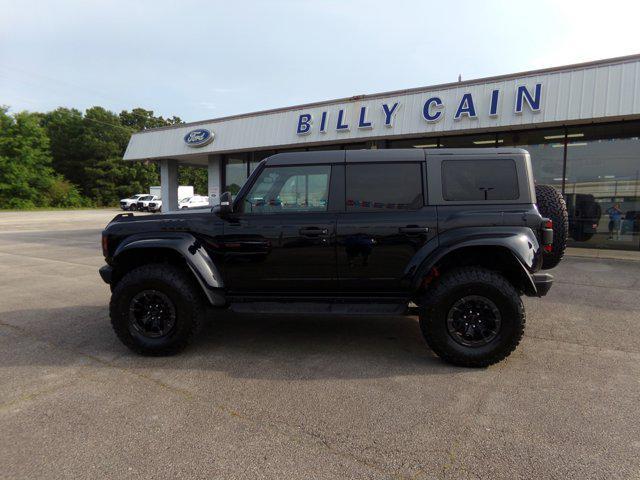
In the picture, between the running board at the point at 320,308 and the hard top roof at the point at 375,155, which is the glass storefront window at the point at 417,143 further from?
the running board at the point at 320,308

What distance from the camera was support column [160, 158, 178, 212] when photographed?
19.1 metres

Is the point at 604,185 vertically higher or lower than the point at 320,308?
higher

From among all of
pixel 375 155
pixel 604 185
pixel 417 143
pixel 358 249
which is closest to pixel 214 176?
pixel 417 143

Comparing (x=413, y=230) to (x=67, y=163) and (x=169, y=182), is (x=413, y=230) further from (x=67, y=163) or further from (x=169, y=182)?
(x=67, y=163)

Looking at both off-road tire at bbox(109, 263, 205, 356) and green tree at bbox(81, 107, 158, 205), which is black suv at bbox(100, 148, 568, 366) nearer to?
off-road tire at bbox(109, 263, 205, 356)

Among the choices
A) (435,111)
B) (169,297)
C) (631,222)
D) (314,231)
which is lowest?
(169,297)

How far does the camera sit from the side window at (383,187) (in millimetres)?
3791

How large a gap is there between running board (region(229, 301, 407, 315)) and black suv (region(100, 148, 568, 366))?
0.02 meters

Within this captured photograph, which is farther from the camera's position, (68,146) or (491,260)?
(68,146)

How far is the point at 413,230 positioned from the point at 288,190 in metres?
1.26

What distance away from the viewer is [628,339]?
4262 millimetres

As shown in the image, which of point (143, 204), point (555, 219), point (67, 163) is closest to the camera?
point (555, 219)

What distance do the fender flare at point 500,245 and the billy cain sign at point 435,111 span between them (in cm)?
790

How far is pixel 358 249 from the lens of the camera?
374 centimetres
